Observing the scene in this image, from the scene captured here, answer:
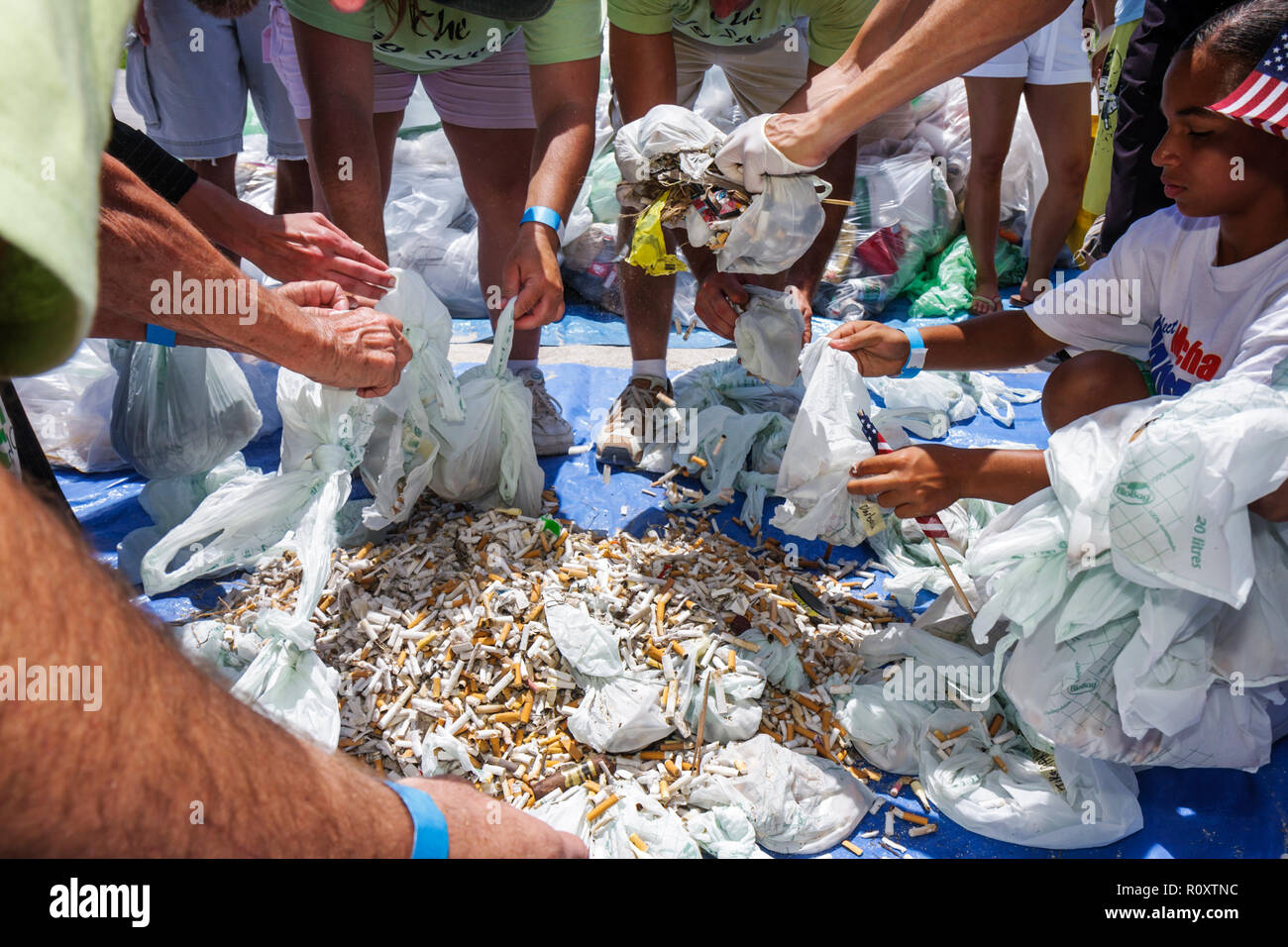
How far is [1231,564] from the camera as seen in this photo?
1.64 metres

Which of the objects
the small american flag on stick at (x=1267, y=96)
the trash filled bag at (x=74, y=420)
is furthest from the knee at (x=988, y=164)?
the trash filled bag at (x=74, y=420)

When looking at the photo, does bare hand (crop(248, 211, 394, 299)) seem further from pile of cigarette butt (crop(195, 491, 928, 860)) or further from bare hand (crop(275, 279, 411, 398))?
pile of cigarette butt (crop(195, 491, 928, 860))

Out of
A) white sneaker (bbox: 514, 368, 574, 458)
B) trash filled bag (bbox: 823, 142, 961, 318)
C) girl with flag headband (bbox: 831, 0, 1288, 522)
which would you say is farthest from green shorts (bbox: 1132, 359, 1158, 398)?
trash filled bag (bbox: 823, 142, 961, 318)

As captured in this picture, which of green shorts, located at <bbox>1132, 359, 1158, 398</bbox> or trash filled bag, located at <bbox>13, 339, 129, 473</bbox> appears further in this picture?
trash filled bag, located at <bbox>13, 339, 129, 473</bbox>

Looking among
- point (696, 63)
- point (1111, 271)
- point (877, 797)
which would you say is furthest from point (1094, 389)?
point (696, 63)

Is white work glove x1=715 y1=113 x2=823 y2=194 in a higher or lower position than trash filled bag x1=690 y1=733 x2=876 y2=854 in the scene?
higher

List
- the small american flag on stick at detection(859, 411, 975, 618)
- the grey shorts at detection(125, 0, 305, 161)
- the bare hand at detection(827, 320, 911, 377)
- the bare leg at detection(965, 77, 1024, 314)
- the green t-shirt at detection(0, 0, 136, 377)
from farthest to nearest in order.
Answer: the bare leg at detection(965, 77, 1024, 314) → the grey shorts at detection(125, 0, 305, 161) → the bare hand at detection(827, 320, 911, 377) → the small american flag on stick at detection(859, 411, 975, 618) → the green t-shirt at detection(0, 0, 136, 377)

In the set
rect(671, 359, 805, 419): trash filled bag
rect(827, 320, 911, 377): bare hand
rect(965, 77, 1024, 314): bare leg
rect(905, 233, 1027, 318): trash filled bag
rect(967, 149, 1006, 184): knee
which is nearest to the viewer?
rect(827, 320, 911, 377): bare hand

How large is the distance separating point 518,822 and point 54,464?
9.33 feet

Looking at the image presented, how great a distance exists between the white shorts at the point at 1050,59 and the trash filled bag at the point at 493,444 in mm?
2965

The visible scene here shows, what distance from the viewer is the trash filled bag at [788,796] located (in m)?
1.87

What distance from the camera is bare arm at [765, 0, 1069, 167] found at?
2129mm

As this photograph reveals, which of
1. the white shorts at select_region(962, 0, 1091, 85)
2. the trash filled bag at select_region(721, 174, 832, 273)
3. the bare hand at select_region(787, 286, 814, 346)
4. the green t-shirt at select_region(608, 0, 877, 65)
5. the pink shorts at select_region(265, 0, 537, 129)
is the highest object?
the white shorts at select_region(962, 0, 1091, 85)

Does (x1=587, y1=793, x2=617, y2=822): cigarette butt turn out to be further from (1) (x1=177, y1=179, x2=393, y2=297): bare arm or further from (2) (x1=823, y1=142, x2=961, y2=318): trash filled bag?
(2) (x1=823, y1=142, x2=961, y2=318): trash filled bag
